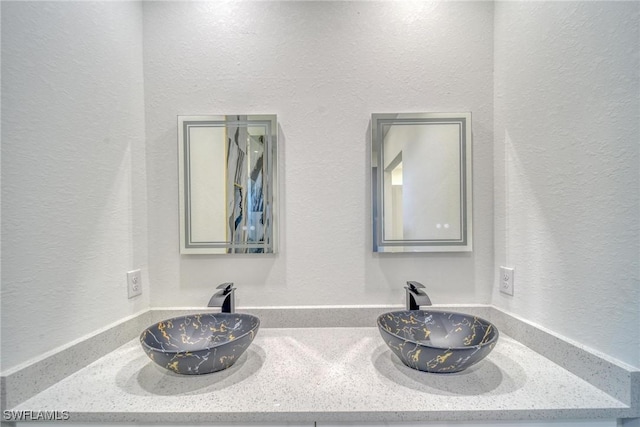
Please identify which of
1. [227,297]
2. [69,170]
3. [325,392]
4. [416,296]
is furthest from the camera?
[227,297]

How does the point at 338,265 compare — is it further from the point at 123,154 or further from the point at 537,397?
the point at 123,154

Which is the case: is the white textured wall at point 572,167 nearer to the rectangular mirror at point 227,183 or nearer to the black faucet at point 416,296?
the black faucet at point 416,296

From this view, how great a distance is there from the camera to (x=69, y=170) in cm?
90

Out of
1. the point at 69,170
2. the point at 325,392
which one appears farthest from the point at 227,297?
the point at 69,170

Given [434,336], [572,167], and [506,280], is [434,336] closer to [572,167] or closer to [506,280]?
[506,280]

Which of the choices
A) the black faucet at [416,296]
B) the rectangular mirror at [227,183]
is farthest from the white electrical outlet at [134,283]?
the black faucet at [416,296]

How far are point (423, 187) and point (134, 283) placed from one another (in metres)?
1.31

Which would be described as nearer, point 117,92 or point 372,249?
point 117,92

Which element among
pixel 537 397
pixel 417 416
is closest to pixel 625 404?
pixel 537 397

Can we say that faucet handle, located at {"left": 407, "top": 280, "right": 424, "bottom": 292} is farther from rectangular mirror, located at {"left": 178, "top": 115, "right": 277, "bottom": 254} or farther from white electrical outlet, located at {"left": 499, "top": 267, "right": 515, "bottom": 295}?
rectangular mirror, located at {"left": 178, "top": 115, "right": 277, "bottom": 254}

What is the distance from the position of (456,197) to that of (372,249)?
0.44 meters

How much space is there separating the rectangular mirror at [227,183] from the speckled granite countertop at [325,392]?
481 millimetres

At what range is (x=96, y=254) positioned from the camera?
982 mm

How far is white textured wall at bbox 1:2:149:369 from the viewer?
0.75 metres
